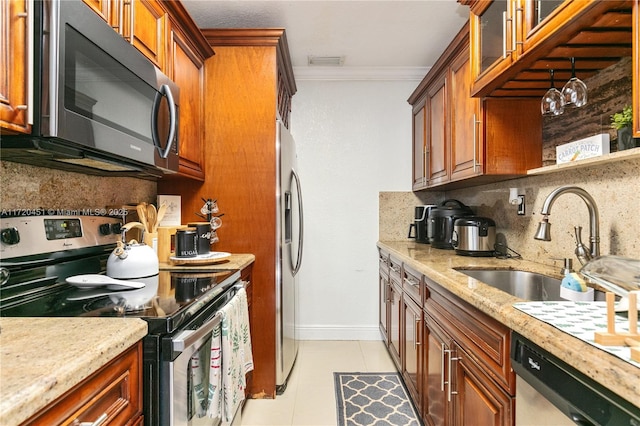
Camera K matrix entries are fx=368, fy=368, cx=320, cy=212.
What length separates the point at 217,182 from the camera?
240cm

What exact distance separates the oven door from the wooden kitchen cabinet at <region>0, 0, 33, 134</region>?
707mm

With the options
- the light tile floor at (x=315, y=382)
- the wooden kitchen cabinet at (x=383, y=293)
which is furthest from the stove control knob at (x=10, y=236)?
the wooden kitchen cabinet at (x=383, y=293)

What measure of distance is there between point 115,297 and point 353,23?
7.52ft

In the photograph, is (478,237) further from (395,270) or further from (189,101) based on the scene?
(189,101)

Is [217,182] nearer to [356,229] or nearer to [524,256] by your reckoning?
[356,229]

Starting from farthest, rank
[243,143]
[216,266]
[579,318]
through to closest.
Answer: [243,143]
[216,266]
[579,318]

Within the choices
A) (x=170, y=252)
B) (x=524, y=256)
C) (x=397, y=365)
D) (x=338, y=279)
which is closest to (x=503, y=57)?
(x=524, y=256)

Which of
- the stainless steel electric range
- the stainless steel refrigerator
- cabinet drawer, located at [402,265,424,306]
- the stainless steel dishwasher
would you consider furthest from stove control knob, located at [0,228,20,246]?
cabinet drawer, located at [402,265,424,306]

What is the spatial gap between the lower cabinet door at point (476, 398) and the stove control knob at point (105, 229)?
1.62m

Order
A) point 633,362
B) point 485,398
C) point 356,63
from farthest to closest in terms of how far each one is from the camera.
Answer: point 356,63 < point 485,398 < point 633,362

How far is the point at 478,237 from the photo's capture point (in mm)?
2244

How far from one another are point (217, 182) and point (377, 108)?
1.80 m

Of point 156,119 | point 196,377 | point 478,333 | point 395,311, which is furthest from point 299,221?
point 478,333

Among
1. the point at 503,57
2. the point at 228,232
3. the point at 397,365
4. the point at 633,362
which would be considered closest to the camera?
the point at 633,362
